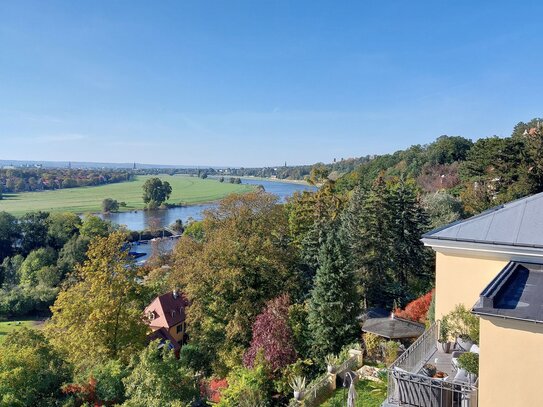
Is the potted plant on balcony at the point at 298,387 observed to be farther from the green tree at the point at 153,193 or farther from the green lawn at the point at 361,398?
the green tree at the point at 153,193

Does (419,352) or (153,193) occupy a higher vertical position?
(419,352)

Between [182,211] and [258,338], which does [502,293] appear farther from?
[182,211]

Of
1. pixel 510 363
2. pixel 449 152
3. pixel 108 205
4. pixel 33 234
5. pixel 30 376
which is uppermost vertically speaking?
pixel 449 152

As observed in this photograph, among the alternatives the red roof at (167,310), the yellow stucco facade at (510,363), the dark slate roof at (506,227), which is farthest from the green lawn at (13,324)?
the yellow stucco facade at (510,363)

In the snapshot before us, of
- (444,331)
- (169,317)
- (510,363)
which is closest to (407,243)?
(444,331)

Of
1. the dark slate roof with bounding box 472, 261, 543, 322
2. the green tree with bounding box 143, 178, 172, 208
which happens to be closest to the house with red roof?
the dark slate roof with bounding box 472, 261, 543, 322

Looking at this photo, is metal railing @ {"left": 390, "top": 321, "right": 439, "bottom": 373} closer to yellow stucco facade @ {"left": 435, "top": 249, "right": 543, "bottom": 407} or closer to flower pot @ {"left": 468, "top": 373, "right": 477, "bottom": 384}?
flower pot @ {"left": 468, "top": 373, "right": 477, "bottom": 384}

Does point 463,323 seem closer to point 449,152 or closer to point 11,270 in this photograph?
point 449,152
